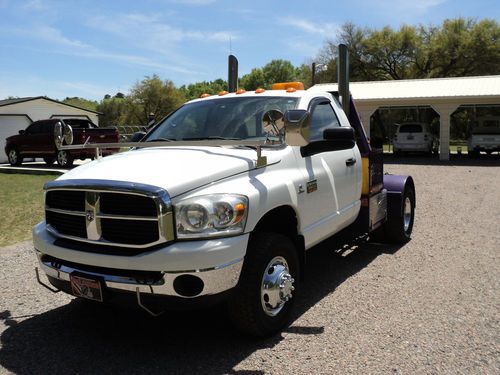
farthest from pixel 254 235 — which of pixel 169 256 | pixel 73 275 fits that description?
pixel 73 275

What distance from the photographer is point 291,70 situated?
8662cm

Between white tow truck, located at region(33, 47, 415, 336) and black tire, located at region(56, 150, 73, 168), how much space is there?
1542cm

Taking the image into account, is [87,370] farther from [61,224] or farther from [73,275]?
[61,224]

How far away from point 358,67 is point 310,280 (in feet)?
150

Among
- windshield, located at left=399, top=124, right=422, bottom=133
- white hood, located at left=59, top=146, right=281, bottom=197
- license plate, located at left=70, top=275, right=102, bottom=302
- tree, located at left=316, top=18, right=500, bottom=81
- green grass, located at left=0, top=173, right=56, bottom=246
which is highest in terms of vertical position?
tree, located at left=316, top=18, right=500, bottom=81

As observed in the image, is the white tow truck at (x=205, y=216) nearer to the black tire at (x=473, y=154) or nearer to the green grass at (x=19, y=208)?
the green grass at (x=19, y=208)

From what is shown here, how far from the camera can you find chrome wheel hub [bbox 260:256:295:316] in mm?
3623

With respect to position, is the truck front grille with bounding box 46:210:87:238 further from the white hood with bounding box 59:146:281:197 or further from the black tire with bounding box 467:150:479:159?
the black tire with bounding box 467:150:479:159

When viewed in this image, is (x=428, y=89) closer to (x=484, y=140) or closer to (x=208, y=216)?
(x=484, y=140)

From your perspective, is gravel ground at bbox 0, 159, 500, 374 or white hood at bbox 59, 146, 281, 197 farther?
gravel ground at bbox 0, 159, 500, 374

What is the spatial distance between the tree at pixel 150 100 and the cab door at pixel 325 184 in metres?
46.6

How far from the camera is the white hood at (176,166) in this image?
3.27 metres

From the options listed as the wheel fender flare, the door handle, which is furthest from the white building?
the door handle

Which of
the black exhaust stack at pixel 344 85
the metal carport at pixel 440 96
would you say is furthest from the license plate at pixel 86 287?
the metal carport at pixel 440 96
